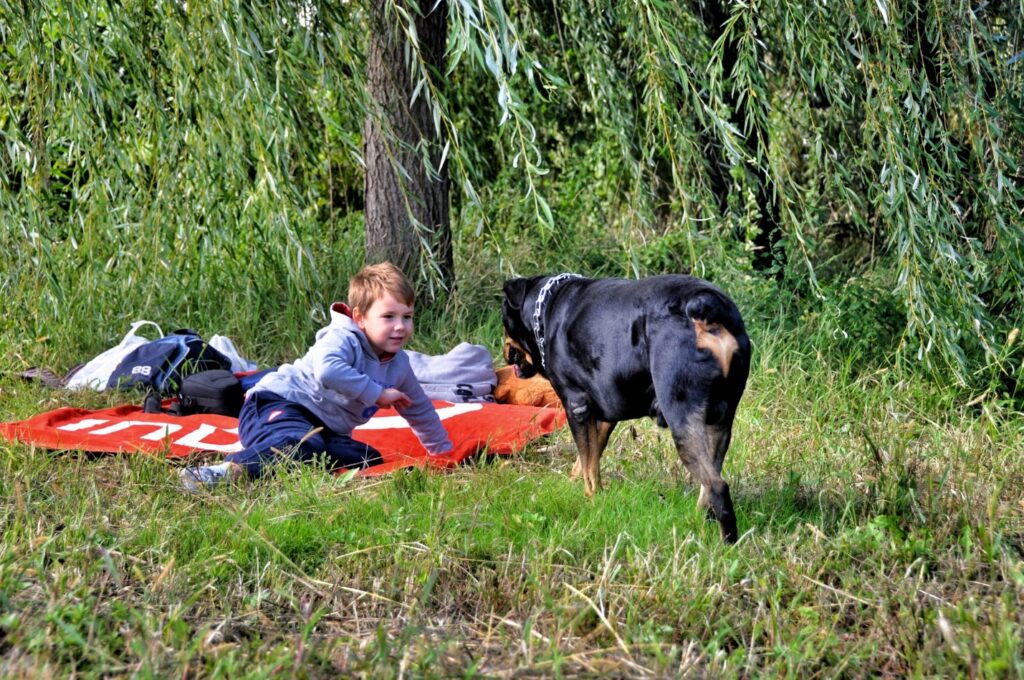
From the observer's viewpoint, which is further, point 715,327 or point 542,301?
point 542,301

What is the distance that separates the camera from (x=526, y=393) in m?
5.85

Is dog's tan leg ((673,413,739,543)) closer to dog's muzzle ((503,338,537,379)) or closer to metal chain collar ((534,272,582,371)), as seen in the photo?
metal chain collar ((534,272,582,371))

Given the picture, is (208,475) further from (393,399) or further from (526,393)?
(526,393)

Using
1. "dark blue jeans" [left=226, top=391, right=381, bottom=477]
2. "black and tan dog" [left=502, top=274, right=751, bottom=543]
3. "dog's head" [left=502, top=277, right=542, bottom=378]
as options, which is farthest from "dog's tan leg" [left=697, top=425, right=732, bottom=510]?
"dark blue jeans" [left=226, top=391, right=381, bottom=477]

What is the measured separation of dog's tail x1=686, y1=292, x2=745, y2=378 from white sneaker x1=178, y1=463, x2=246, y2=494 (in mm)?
1782

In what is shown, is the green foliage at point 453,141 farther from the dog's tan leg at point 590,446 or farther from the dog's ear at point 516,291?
the dog's tan leg at point 590,446

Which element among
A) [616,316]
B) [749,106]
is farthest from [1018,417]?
[616,316]

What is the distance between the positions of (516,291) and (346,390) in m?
0.75

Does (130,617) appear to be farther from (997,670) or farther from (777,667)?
(997,670)

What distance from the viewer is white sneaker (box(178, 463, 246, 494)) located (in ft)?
12.8

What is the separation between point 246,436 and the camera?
14.9ft

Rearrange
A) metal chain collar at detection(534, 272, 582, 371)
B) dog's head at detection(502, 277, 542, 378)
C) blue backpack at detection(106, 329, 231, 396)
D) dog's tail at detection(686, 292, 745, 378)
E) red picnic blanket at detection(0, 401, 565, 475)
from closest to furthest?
dog's tail at detection(686, 292, 745, 378) < metal chain collar at detection(534, 272, 582, 371) < dog's head at detection(502, 277, 542, 378) < red picnic blanket at detection(0, 401, 565, 475) < blue backpack at detection(106, 329, 231, 396)

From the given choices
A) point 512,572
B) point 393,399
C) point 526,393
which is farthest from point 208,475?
point 526,393

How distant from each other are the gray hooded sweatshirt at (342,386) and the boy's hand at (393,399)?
0.03 metres
